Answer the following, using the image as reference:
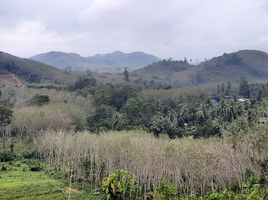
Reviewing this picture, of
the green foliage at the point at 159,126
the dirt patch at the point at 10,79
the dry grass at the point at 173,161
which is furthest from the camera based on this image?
the dirt patch at the point at 10,79

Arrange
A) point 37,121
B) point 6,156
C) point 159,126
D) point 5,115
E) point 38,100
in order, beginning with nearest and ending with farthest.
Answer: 1. point 6,156
2. point 5,115
3. point 37,121
4. point 159,126
5. point 38,100

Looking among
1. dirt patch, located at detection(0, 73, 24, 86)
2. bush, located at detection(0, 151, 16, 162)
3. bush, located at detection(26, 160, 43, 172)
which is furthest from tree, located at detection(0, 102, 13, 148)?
dirt patch, located at detection(0, 73, 24, 86)

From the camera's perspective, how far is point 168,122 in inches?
3265

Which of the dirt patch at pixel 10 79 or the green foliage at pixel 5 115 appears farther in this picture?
the dirt patch at pixel 10 79

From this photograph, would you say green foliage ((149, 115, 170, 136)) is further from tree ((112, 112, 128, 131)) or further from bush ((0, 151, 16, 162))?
bush ((0, 151, 16, 162))

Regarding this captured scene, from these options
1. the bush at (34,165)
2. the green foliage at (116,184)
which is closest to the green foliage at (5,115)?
the bush at (34,165)

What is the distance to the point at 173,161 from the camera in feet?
146

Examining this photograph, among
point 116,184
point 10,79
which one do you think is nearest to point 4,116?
point 116,184

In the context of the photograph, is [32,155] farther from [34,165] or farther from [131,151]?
[131,151]

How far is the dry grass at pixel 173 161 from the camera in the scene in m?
42.2

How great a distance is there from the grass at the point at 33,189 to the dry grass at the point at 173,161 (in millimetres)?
4501

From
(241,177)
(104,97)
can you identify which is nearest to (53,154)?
(241,177)

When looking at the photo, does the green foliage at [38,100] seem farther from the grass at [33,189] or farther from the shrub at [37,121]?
the grass at [33,189]

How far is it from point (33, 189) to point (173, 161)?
644 inches
